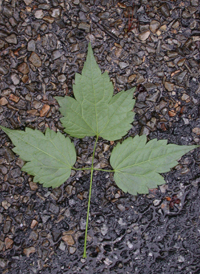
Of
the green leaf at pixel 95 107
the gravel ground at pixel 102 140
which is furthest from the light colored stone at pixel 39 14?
the green leaf at pixel 95 107

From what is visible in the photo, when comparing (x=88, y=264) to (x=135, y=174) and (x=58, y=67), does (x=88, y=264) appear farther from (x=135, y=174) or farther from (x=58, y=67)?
(x=58, y=67)

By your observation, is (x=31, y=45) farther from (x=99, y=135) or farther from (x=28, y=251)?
(x=28, y=251)

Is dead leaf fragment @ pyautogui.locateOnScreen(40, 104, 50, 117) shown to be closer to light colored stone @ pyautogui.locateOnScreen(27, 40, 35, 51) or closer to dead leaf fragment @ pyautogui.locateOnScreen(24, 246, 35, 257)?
light colored stone @ pyautogui.locateOnScreen(27, 40, 35, 51)

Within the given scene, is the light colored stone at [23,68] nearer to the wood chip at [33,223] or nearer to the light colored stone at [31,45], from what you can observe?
the light colored stone at [31,45]

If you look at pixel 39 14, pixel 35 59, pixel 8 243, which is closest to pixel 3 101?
pixel 35 59

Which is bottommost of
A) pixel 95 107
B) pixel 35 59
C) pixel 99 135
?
pixel 99 135

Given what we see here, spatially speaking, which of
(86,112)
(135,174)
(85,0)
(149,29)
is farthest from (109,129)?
(85,0)
